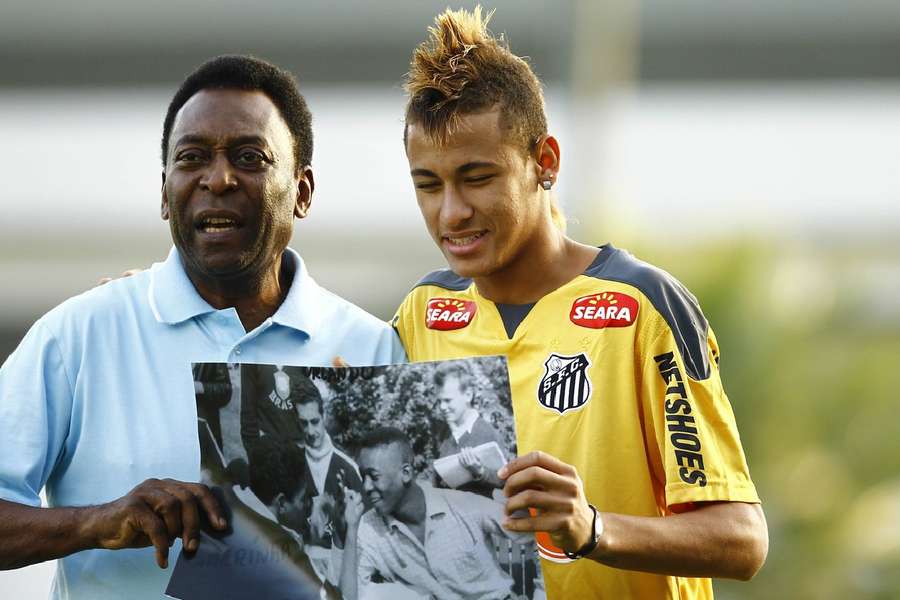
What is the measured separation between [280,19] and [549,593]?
2522 centimetres

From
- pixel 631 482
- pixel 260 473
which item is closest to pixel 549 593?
pixel 631 482

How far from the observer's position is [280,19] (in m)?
27.4

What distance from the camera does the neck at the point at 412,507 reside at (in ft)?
9.29

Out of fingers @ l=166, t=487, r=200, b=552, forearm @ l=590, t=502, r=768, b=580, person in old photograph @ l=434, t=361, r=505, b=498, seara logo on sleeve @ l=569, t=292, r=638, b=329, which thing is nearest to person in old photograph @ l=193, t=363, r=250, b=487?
fingers @ l=166, t=487, r=200, b=552

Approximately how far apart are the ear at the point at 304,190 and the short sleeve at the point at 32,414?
2.58 feet

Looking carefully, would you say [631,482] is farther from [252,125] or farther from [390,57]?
[390,57]

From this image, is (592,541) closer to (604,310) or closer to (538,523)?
(538,523)

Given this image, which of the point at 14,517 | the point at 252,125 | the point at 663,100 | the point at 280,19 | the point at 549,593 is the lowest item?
the point at 549,593

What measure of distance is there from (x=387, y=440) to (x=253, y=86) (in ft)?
3.73

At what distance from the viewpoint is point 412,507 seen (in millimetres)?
2840

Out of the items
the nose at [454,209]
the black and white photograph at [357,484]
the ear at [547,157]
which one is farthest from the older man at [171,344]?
the ear at [547,157]

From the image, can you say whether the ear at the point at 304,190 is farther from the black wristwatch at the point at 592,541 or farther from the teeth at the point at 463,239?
the black wristwatch at the point at 592,541

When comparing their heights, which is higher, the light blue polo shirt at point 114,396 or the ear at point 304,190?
the ear at point 304,190

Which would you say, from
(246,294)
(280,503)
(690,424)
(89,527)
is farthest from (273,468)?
(690,424)
